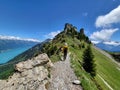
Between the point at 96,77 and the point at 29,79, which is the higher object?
the point at 29,79

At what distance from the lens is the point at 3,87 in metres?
A: 23.0

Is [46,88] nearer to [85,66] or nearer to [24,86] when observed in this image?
[24,86]

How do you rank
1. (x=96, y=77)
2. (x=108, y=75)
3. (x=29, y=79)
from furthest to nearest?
(x=108, y=75) → (x=96, y=77) → (x=29, y=79)

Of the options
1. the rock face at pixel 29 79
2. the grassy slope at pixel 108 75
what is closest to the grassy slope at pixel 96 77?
the grassy slope at pixel 108 75

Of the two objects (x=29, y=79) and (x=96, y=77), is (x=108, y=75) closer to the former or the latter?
(x=96, y=77)

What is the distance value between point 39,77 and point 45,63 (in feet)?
21.4

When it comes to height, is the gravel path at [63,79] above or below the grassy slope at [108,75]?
above

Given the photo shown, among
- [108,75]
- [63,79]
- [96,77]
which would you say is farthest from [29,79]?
[108,75]

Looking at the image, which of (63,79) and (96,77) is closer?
(63,79)

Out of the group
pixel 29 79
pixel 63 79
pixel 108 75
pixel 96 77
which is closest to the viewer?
pixel 63 79

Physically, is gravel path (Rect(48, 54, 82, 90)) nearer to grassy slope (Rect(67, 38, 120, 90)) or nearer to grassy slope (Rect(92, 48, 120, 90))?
grassy slope (Rect(67, 38, 120, 90))

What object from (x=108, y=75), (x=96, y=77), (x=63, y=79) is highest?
(x=63, y=79)

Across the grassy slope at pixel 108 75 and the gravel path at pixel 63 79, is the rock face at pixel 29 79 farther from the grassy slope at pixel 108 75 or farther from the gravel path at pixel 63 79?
the grassy slope at pixel 108 75

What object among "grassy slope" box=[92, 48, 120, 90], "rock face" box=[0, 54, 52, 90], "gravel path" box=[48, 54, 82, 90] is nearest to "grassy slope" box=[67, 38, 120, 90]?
"grassy slope" box=[92, 48, 120, 90]
